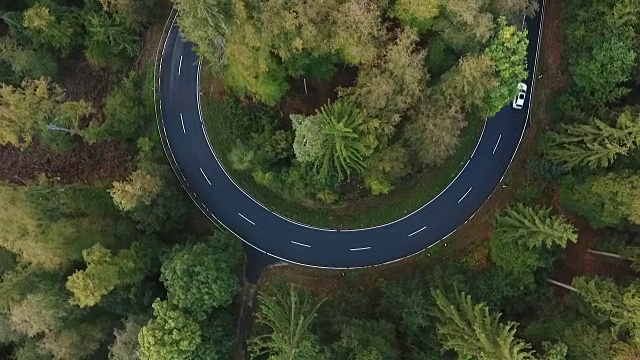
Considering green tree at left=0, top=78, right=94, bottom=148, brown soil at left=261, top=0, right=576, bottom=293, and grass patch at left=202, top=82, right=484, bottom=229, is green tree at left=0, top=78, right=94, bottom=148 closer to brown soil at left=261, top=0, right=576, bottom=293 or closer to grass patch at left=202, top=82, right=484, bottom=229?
grass patch at left=202, top=82, right=484, bottom=229

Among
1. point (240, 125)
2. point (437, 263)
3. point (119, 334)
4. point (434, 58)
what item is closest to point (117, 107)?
point (240, 125)

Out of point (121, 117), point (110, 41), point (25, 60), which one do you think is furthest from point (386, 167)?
point (25, 60)

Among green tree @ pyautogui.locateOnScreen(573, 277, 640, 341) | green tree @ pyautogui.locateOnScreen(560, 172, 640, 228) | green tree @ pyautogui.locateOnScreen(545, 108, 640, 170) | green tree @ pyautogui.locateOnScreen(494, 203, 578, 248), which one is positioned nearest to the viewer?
green tree @ pyautogui.locateOnScreen(573, 277, 640, 341)

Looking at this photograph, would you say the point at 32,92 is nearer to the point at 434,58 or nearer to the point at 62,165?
the point at 62,165

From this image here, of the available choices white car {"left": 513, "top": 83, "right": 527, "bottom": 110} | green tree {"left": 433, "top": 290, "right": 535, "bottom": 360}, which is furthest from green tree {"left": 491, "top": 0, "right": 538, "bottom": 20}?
green tree {"left": 433, "top": 290, "right": 535, "bottom": 360}

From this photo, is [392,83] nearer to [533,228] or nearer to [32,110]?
[533,228]
